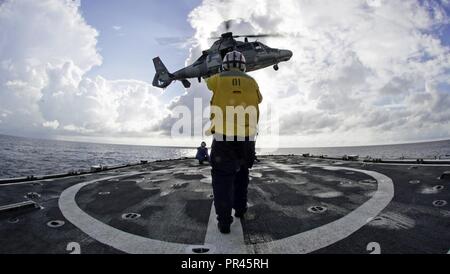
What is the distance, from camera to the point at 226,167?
4.29 metres

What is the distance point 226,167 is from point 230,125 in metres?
0.69

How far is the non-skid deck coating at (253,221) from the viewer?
350 centimetres

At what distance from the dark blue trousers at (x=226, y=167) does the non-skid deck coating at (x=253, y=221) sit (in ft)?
1.25

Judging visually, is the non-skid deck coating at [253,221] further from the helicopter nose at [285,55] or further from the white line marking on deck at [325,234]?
the helicopter nose at [285,55]

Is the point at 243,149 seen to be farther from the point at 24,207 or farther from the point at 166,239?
the point at 24,207

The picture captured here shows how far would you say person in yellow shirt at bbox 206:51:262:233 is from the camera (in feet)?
14.1

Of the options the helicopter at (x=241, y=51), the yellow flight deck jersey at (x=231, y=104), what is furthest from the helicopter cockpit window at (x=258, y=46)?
the yellow flight deck jersey at (x=231, y=104)

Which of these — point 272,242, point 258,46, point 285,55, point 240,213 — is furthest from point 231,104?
point 285,55

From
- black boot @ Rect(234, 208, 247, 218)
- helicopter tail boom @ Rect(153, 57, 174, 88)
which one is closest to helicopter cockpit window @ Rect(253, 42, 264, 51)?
helicopter tail boom @ Rect(153, 57, 174, 88)

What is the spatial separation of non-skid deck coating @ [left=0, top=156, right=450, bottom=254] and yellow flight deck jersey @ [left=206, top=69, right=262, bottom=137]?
158 centimetres

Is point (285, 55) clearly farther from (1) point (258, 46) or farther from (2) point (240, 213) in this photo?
(2) point (240, 213)

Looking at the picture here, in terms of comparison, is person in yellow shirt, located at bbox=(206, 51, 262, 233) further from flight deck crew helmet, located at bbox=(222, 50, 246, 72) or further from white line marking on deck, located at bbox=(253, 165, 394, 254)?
white line marking on deck, located at bbox=(253, 165, 394, 254)
